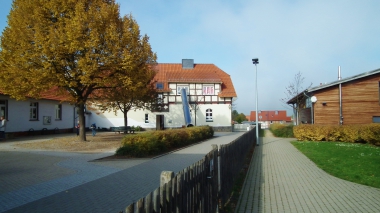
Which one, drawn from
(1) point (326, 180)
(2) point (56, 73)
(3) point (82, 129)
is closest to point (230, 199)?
(1) point (326, 180)

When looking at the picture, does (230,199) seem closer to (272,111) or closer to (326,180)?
(326,180)

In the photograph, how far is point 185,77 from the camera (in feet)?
145

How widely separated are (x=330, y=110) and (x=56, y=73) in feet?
72.8

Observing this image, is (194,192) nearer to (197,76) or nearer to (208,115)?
(208,115)

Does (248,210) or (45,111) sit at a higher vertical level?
(45,111)

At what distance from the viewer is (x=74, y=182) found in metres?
8.05

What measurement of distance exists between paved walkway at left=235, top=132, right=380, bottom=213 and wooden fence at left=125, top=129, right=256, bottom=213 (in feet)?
Result: 2.95

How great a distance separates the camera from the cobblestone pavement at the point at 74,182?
6.02 metres

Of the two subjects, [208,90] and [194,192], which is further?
[208,90]

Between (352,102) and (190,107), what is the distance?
21754 mm

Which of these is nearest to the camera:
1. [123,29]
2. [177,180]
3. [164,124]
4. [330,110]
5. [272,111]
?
[177,180]

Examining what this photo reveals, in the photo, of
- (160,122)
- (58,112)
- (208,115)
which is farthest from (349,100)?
(58,112)

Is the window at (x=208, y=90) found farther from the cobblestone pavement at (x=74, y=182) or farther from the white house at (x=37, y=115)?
the cobblestone pavement at (x=74, y=182)

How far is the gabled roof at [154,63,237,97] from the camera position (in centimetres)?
4362
